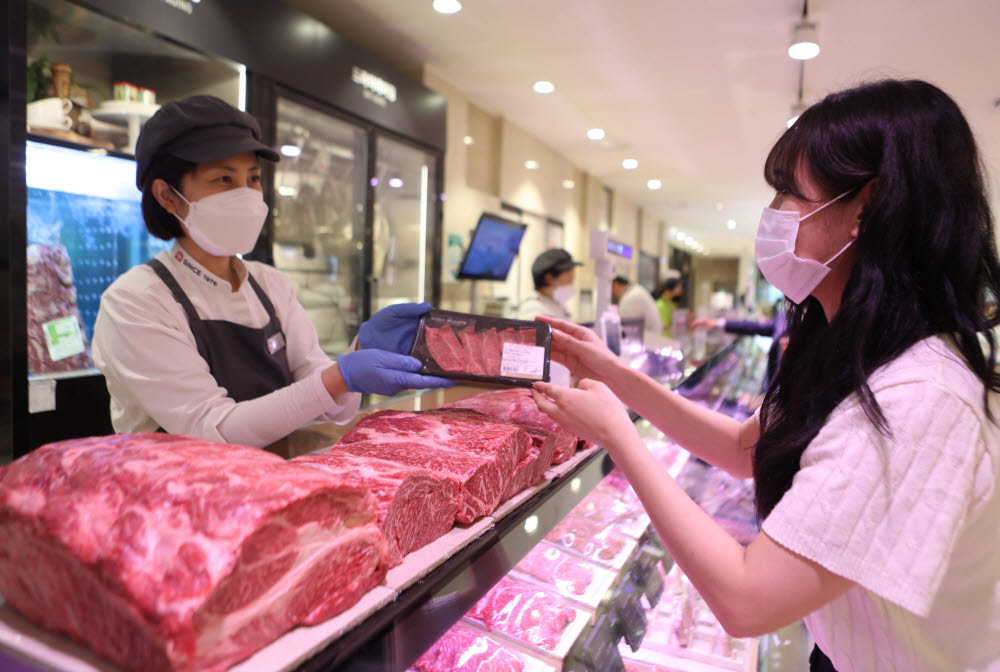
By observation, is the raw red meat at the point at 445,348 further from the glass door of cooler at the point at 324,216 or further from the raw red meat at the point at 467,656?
the glass door of cooler at the point at 324,216

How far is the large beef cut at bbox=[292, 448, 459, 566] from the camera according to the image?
3.13 ft

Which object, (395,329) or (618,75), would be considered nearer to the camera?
(395,329)

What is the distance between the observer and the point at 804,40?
4758 mm

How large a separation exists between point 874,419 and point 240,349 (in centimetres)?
172

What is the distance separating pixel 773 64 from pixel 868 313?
5909 millimetres

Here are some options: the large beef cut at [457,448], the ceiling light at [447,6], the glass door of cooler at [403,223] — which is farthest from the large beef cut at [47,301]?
the ceiling light at [447,6]

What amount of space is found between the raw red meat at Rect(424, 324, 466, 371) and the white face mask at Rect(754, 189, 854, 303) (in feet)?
2.22

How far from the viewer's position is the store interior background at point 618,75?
498 centimetres

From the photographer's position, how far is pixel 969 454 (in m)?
0.90

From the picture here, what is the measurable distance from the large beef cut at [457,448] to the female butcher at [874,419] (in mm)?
145

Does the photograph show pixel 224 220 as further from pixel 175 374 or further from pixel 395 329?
pixel 395 329

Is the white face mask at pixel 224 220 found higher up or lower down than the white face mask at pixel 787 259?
higher up

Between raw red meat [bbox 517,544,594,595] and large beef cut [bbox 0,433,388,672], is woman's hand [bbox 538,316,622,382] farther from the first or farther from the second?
large beef cut [bbox 0,433,388,672]

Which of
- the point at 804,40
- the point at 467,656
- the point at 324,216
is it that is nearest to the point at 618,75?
the point at 804,40
